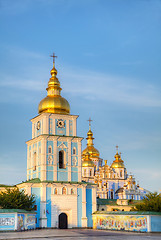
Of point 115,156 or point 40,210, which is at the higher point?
point 115,156

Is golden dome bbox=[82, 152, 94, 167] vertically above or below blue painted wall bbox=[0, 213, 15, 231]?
above

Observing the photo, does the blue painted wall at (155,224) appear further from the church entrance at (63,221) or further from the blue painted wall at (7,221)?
the blue painted wall at (7,221)

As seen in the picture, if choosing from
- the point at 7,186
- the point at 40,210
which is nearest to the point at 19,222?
the point at 40,210

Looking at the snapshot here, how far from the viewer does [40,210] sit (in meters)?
44.9

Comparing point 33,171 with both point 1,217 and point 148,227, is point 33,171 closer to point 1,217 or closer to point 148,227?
point 1,217

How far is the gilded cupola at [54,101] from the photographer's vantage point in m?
49.7

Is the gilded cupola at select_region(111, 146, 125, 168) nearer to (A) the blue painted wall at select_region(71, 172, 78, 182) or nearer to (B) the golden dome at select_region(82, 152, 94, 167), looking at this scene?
(B) the golden dome at select_region(82, 152, 94, 167)

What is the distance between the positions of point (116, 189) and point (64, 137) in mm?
46829

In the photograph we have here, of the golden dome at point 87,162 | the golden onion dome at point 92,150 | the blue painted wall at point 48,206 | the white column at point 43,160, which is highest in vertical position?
the golden onion dome at point 92,150

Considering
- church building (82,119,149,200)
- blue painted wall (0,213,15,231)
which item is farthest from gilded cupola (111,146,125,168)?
blue painted wall (0,213,15,231)

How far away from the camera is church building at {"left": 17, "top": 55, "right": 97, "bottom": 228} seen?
1793 inches

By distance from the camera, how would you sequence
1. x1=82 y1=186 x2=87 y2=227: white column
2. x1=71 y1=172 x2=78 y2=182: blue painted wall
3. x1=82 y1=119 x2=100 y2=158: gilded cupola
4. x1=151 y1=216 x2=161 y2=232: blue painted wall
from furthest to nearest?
x1=82 y1=119 x2=100 y2=158: gilded cupola
x1=71 y1=172 x2=78 y2=182: blue painted wall
x1=82 y1=186 x2=87 y2=227: white column
x1=151 y1=216 x2=161 y2=232: blue painted wall

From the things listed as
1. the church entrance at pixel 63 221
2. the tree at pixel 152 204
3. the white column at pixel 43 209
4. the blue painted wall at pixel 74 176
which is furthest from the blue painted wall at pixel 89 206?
the tree at pixel 152 204

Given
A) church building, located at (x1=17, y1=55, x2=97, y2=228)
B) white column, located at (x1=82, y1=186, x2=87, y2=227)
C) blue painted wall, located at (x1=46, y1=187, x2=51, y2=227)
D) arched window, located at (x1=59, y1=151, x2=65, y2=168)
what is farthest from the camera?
arched window, located at (x1=59, y1=151, x2=65, y2=168)
